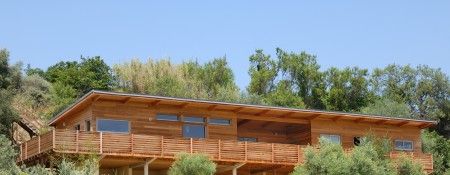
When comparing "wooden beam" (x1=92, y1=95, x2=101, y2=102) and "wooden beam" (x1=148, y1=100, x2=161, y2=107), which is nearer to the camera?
"wooden beam" (x1=92, y1=95, x2=101, y2=102)

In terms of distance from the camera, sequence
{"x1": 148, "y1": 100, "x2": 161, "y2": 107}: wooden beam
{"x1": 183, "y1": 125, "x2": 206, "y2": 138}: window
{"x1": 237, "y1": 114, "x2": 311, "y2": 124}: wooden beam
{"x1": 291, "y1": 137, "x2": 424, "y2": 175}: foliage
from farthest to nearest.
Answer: {"x1": 237, "y1": 114, "x2": 311, "y2": 124}: wooden beam
{"x1": 183, "y1": 125, "x2": 206, "y2": 138}: window
{"x1": 148, "y1": 100, "x2": 161, "y2": 107}: wooden beam
{"x1": 291, "y1": 137, "x2": 424, "y2": 175}: foliage

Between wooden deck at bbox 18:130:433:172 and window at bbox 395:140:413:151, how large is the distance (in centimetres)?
770

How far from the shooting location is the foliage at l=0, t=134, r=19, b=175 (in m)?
31.3

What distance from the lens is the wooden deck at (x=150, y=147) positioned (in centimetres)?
3472

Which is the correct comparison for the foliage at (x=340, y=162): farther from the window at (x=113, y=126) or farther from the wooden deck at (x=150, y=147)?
the window at (x=113, y=126)

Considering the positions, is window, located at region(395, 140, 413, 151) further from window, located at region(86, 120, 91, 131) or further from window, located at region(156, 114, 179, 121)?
window, located at region(86, 120, 91, 131)

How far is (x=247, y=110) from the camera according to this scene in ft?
137

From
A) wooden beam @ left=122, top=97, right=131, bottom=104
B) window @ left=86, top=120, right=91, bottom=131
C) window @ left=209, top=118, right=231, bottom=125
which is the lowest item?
window @ left=86, top=120, right=91, bottom=131

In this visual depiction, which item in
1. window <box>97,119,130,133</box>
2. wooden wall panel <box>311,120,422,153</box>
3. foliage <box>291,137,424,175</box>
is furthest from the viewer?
wooden wall panel <box>311,120,422,153</box>

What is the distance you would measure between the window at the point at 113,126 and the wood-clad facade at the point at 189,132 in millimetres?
48

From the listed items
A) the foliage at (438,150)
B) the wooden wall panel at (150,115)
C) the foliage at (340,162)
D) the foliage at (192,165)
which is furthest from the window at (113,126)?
the foliage at (438,150)

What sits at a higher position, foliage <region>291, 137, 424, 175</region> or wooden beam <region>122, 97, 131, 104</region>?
wooden beam <region>122, 97, 131, 104</region>

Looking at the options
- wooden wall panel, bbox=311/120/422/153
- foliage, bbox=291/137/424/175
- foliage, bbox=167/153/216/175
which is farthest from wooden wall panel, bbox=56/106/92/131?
wooden wall panel, bbox=311/120/422/153

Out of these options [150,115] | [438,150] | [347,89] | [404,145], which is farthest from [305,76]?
[150,115]
